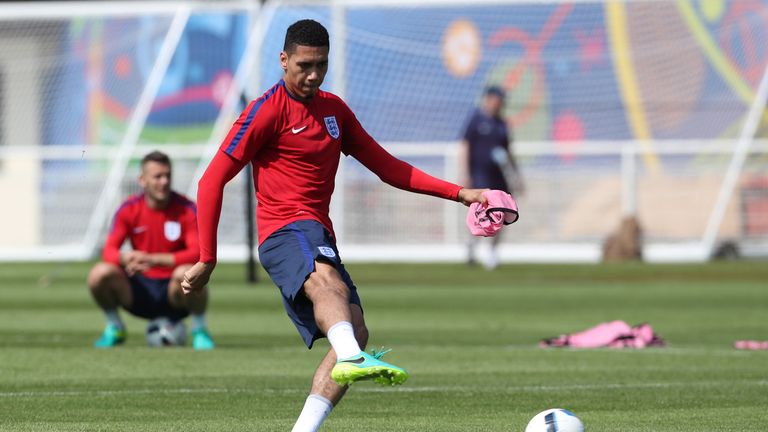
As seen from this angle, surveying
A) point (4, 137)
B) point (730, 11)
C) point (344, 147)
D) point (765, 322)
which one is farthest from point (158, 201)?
point (4, 137)

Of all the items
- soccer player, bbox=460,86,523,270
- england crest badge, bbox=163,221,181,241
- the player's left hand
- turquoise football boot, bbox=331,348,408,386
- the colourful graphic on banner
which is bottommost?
turquoise football boot, bbox=331,348,408,386

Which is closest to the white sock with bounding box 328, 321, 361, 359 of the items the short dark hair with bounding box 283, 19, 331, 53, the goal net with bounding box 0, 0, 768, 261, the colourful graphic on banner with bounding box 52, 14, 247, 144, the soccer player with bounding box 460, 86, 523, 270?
the short dark hair with bounding box 283, 19, 331, 53

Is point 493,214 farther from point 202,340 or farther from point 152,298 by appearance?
point 152,298

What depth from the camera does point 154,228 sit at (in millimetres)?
12703

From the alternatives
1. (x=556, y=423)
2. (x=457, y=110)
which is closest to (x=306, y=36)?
(x=556, y=423)

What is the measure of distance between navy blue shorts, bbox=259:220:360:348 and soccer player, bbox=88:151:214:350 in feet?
17.6

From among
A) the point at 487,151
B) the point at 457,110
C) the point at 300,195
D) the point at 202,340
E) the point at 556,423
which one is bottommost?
the point at 556,423

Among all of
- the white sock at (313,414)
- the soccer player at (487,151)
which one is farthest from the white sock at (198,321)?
the soccer player at (487,151)

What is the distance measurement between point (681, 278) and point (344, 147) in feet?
47.9

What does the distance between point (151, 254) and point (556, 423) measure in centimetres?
608

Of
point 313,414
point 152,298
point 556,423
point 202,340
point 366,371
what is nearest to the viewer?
point 366,371

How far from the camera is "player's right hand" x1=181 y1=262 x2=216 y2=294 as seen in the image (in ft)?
23.1

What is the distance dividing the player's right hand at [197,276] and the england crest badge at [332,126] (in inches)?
33.6

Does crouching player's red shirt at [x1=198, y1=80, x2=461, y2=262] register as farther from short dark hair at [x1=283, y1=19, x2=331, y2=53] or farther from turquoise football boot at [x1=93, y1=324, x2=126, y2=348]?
turquoise football boot at [x1=93, y1=324, x2=126, y2=348]
